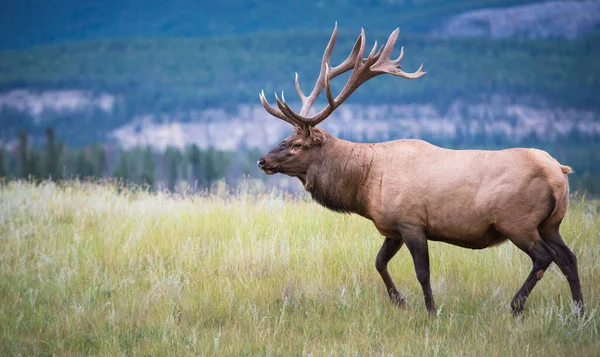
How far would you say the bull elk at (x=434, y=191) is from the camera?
6.82m

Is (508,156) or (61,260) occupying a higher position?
(508,156)

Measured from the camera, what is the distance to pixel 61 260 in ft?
30.1

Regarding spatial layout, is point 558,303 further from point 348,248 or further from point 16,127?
point 16,127

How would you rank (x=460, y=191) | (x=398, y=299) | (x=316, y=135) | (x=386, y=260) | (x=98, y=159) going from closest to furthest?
(x=460, y=191) < (x=398, y=299) < (x=386, y=260) < (x=316, y=135) < (x=98, y=159)

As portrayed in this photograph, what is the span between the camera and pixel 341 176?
7828mm

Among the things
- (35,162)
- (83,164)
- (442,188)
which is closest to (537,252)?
(442,188)

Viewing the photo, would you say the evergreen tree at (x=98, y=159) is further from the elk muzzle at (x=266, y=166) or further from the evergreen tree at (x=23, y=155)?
the elk muzzle at (x=266, y=166)

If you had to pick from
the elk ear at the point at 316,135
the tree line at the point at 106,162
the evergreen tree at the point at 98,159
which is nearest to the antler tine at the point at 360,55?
the elk ear at the point at 316,135

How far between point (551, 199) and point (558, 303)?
4.54 feet

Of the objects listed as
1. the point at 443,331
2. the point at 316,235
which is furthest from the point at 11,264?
the point at 443,331

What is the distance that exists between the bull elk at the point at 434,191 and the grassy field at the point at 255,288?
0.56 meters

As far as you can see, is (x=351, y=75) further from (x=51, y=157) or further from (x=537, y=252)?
(x=51, y=157)

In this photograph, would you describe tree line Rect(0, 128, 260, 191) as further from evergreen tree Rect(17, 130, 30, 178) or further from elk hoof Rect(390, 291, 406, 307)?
elk hoof Rect(390, 291, 406, 307)

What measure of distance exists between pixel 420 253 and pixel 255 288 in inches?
74.8
